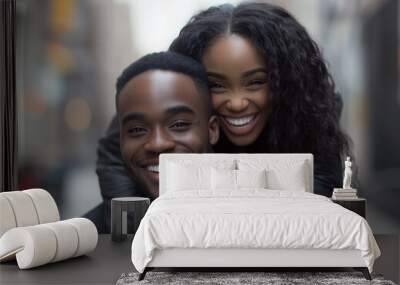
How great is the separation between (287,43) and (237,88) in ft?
2.46

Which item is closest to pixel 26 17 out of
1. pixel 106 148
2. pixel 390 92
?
pixel 106 148

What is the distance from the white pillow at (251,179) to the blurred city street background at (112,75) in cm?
147

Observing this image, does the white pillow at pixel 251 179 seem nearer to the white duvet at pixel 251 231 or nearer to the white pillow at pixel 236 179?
the white pillow at pixel 236 179

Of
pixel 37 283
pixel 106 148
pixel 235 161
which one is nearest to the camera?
pixel 37 283

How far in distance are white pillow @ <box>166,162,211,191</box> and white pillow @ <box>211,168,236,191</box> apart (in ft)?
0.34

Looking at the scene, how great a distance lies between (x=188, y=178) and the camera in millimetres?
6570

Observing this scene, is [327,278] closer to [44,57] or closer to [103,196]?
[103,196]

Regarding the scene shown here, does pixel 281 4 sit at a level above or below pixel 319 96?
above

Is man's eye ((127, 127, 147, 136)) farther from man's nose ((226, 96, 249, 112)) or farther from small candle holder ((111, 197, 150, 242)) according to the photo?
man's nose ((226, 96, 249, 112))

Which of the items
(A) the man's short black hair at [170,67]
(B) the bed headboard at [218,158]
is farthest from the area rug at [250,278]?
(A) the man's short black hair at [170,67]

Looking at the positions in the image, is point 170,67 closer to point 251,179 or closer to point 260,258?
point 251,179

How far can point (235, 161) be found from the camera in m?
6.96

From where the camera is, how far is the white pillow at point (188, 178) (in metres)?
6.52

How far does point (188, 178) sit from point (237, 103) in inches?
46.8
